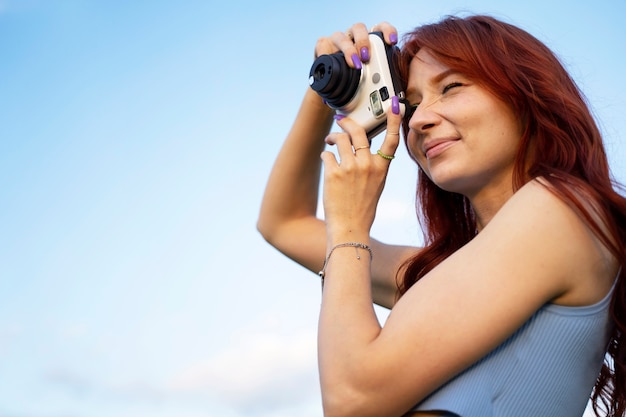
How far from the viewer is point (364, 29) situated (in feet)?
7.52

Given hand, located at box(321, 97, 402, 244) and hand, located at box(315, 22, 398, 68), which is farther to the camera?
hand, located at box(315, 22, 398, 68)

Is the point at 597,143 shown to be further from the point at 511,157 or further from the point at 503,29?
the point at 503,29

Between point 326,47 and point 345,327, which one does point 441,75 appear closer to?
point 326,47

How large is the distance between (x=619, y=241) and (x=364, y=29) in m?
0.98

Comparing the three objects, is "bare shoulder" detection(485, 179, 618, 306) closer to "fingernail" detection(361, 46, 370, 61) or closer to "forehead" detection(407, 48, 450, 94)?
"forehead" detection(407, 48, 450, 94)

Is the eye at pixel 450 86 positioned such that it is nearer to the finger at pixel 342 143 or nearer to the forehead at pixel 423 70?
the forehead at pixel 423 70

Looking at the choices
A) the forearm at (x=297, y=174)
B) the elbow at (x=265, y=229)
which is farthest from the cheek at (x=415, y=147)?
the elbow at (x=265, y=229)

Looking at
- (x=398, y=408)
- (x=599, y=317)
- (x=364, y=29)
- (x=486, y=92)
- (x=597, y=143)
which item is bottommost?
(x=398, y=408)

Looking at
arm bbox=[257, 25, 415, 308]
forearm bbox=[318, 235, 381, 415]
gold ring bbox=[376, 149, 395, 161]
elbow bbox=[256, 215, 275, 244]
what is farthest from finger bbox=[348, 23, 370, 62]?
elbow bbox=[256, 215, 275, 244]

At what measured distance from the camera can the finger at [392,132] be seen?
6.68ft

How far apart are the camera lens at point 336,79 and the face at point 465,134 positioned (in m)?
0.22

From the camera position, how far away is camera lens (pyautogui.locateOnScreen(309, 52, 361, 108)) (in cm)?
219

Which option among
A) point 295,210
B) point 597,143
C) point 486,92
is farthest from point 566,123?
point 295,210

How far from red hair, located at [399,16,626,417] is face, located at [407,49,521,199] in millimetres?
33
